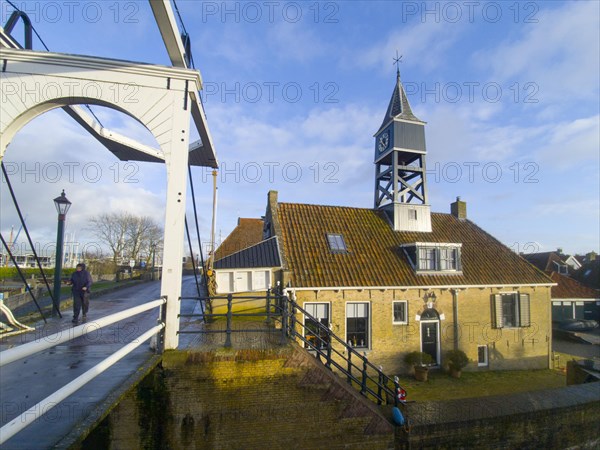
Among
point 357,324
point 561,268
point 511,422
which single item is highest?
point 561,268

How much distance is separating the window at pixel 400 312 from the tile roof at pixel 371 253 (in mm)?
883

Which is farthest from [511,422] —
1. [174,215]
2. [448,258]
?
[448,258]

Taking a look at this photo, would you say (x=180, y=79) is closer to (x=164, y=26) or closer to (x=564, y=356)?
(x=164, y=26)

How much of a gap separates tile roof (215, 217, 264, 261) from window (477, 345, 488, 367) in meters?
17.9

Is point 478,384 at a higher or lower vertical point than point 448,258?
lower

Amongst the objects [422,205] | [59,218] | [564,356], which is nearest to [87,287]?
[59,218]

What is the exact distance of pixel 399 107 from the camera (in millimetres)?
16984

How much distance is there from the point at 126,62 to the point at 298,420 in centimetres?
621

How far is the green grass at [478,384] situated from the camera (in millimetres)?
11170

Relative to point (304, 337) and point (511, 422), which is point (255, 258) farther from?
point (511, 422)

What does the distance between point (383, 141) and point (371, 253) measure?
679cm

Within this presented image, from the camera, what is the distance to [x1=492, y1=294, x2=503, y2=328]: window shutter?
563 inches

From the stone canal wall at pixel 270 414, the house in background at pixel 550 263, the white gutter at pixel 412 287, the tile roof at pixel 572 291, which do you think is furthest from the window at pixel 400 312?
the house in background at pixel 550 263

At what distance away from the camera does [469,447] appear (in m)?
6.24
